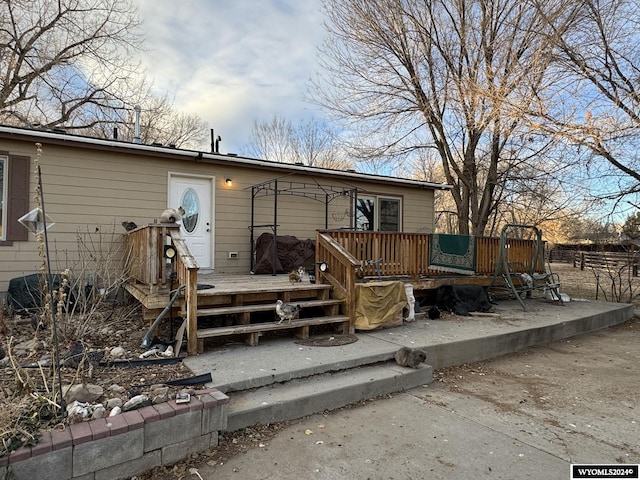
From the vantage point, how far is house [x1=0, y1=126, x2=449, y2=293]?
5887 millimetres

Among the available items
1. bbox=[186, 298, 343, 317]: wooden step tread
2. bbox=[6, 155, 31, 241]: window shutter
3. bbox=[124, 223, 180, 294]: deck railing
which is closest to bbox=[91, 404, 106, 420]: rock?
bbox=[186, 298, 343, 317]: wooden step tread

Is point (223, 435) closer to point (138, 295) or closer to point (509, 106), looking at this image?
point (138, 295)

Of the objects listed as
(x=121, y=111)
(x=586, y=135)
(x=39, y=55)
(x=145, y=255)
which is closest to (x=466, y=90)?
(x=586, y=135)

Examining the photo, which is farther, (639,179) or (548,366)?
(639,179)

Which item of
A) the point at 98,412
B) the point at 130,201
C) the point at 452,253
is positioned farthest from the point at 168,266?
the point at 452,253

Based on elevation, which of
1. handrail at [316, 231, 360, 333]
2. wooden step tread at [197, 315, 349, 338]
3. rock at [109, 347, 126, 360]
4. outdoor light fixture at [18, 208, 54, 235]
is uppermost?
outdoor light fixture at [18, 208, 54, 235]

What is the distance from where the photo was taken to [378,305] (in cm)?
529

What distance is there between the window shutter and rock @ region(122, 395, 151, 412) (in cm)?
469

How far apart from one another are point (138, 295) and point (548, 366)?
5.12 m

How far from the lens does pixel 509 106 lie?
310 inches

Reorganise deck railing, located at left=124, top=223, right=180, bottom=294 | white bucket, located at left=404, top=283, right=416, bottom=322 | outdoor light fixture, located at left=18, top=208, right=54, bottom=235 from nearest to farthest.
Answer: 1. outdoor light fixture, located at left=18, top=208, right=54, bottom=235
2. deck railing, located at left=124, top=223, right=180, bottom=294
3. white bucket, located at left=404, top=283, right=416, bottom=322

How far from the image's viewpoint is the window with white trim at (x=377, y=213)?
30.6ft

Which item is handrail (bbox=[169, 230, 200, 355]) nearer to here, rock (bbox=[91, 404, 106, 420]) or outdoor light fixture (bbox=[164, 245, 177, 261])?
outdoor light fixture (bbox=[164, 245, 177, 261])

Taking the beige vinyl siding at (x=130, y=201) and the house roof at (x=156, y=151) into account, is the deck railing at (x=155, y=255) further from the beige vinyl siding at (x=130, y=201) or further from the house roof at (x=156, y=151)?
the house roof at (x=156, y=151)
